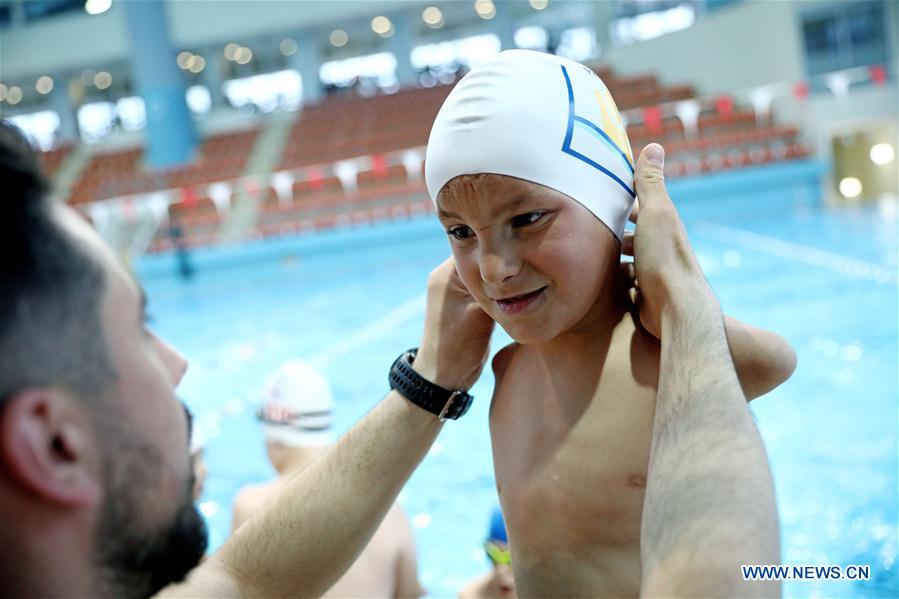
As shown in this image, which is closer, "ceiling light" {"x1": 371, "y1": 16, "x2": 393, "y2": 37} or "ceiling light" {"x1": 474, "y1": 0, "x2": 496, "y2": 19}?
"ceiling light" {"x1": 371, "y1": 16, "x2": 393, "y2": 37}

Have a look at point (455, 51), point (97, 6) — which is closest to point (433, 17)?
point (455, 51)

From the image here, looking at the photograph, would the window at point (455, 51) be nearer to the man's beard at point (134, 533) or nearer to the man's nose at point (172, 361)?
the man's nose at point (172, 361)

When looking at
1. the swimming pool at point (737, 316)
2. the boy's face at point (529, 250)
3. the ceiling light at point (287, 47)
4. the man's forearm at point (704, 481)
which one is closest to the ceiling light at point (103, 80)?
the ceiling light at point (287, 47)

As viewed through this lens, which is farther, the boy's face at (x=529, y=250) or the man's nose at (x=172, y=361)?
the boy's face at (x=529, y=250)

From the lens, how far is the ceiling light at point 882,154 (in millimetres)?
17641

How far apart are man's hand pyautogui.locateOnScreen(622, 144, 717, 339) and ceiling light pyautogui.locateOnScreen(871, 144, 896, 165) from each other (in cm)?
1860

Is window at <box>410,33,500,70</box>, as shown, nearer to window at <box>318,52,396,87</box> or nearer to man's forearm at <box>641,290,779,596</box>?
window at <box>318,52,396,87</box>

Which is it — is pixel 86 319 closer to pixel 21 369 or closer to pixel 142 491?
pixel 21 369

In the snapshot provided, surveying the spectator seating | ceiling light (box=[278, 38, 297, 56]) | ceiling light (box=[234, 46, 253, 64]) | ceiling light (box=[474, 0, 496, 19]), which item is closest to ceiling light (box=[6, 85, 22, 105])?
ceiling light (box=[234, 46, 253, 64])

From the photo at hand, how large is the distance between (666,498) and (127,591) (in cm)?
63

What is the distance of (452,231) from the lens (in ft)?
4.85

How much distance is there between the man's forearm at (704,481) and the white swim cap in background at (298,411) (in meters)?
1.99

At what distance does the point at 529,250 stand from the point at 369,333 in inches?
294

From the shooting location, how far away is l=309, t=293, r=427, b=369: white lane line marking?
26.6 feet
